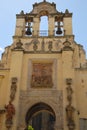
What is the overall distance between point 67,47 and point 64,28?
200 centimetres

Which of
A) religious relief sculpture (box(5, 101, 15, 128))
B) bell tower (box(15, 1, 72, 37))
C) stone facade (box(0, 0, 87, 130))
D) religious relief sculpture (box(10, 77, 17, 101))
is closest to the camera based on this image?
religious relief sculpture (box(5, 101, 15, 128))

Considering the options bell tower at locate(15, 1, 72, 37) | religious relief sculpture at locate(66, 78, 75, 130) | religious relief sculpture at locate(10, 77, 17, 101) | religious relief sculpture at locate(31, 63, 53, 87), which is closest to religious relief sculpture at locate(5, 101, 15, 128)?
religious relief sculpture at locate(10, 77, 17, 101)

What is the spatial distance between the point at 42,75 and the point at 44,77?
0.62ft

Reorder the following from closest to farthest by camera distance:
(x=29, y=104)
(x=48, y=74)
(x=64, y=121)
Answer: (x=64, y=121), (x=29, y=104), (x=48, y=74)

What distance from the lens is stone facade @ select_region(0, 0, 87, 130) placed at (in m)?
12.3

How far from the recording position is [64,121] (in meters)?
12.0

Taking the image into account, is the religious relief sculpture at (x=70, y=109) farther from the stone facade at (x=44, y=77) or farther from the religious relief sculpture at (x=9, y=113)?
the religious relief sculpture at (x=9, y=113)

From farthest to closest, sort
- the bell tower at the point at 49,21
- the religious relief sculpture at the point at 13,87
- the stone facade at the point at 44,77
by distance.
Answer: the bell tower at the point at 49,21, the religious relief sculpture at the point at 13,87, the stone facade at the point at 44,77

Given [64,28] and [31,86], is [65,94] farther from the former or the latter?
[64,28]

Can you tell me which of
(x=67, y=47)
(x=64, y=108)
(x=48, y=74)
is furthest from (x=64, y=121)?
(x=67, y=47)

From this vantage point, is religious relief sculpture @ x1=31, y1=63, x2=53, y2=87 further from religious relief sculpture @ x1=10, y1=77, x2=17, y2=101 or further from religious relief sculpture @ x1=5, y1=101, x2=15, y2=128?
religious relief sculpture @ x1=5, y1=101, x2=15, y2=128

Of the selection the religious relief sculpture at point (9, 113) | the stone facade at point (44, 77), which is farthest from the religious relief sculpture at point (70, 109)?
the religious relief sculpture at point (9, 113)

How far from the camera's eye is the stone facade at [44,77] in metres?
12.3

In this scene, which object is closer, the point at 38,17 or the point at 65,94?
the point at 65,94
